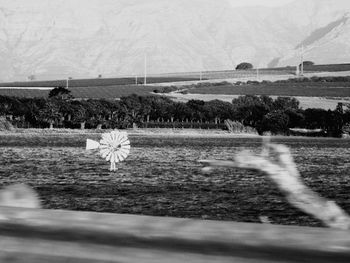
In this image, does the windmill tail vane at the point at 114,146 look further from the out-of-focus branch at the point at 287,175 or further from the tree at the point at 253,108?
the tree at the point at 253,108

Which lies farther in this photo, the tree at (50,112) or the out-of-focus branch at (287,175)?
the tree at (50,112)

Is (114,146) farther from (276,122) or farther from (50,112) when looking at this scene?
(50,112)

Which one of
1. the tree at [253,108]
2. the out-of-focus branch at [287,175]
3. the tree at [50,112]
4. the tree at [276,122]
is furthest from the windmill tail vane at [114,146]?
the tree at [253,108]

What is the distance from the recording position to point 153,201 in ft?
117

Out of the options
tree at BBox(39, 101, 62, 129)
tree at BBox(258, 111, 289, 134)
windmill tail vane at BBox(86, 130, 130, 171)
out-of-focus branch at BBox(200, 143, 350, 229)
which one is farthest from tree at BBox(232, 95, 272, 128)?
out-of-focus branch at BBox(200, 143, 350, 229)

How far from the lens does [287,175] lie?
6.30 metres

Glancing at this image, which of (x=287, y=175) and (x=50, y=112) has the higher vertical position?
(x=50, y=112)

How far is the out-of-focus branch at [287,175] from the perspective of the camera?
6.04 m

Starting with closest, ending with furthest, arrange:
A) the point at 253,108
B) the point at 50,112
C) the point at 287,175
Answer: the point at 287,175 < the point at 50,112 < the point at 253,108

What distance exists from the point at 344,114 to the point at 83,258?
177 m

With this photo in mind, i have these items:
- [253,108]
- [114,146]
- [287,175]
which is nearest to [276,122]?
[253,108]

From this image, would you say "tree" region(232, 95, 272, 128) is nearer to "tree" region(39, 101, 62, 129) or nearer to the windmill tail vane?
"tree" region(39, 101, 62, 129)

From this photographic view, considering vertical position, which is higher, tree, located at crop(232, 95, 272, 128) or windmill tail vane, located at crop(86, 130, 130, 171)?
tree, located at crop(232, 95, 272, 128)

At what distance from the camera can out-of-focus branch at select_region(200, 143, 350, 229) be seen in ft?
19.8
